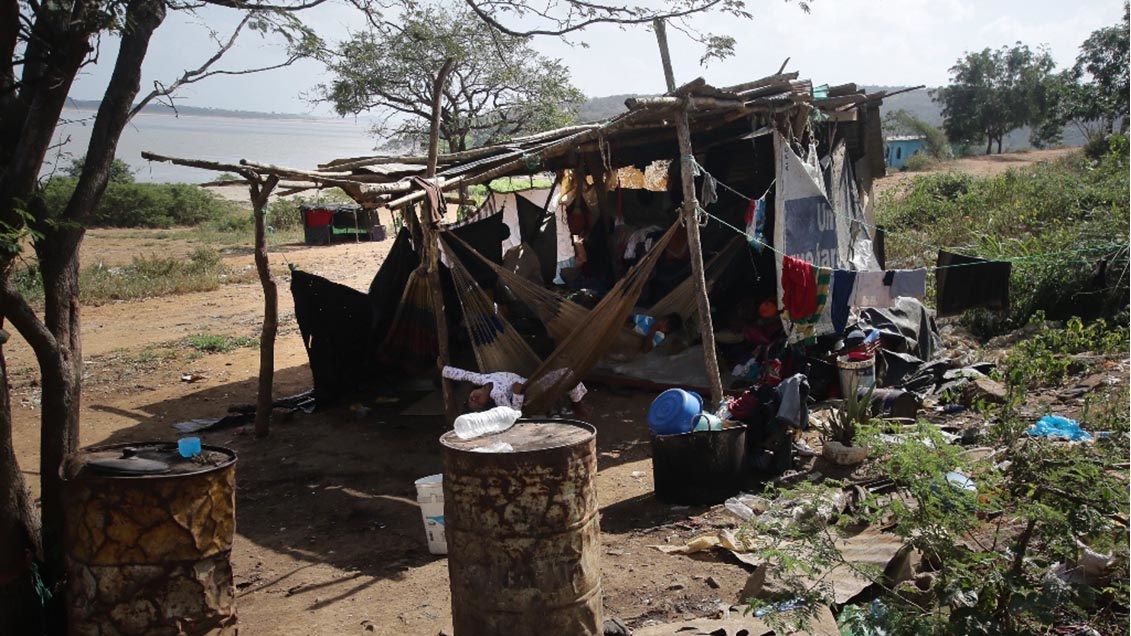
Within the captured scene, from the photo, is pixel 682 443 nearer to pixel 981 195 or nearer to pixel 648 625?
pixel 648 625

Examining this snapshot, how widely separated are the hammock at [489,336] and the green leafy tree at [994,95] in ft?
102

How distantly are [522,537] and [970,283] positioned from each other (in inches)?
169

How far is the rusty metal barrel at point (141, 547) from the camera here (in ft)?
9.50

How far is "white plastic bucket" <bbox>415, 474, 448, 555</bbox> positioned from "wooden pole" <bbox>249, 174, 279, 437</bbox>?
90.8 inches

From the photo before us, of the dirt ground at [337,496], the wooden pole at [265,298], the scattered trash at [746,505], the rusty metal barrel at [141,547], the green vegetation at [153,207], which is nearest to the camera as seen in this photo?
the rusty metal barrel at [141,547]

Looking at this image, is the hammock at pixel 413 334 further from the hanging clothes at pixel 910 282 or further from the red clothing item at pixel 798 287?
the hanging clothes at pixel 910 282

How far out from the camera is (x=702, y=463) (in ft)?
14.9

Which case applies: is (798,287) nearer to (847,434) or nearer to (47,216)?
(847,434)

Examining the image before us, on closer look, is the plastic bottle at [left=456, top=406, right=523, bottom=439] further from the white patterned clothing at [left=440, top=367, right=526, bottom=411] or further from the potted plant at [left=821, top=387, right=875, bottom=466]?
the white patterned clothing at [left=440, top=367, right=526, bottom=411]

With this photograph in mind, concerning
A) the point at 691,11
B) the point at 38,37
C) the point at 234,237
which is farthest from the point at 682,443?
the point at 234,237

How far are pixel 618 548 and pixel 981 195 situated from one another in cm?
1108

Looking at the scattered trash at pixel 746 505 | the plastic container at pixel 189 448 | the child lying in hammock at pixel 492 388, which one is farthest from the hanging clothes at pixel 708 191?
the plastic container at pixel 189 448

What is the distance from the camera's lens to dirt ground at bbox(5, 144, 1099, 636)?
3684 millimetres

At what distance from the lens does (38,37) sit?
3.28m
